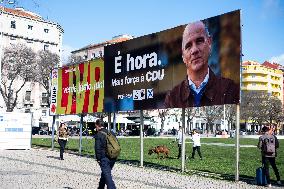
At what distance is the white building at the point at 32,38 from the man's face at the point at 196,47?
2815 inches

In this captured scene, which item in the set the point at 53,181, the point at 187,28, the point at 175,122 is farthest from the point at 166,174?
the point at 175,122

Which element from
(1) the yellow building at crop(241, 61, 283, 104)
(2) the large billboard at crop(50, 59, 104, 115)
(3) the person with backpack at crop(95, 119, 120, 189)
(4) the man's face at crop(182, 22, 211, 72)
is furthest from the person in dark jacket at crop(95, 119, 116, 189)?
(1) the yellow building at crop(241, 61, 283, 104)

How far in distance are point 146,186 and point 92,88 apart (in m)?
11.5

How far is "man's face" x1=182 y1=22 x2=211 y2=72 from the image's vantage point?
16.0 m

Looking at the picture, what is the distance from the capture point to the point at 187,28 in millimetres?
16922

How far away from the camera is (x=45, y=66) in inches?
2980

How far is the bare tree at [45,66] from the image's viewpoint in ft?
245

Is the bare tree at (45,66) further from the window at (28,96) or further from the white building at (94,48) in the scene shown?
the white building at (94,48)

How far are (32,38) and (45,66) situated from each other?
61.6ft

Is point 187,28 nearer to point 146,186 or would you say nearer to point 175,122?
point 146,186

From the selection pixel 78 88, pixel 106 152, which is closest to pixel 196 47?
pixel 106 152

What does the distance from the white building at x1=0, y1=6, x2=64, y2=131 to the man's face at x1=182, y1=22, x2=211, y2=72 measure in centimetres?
7151

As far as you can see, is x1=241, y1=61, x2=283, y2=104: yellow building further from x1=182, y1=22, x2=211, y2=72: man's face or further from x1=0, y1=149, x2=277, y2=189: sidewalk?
x1=0, y1=149, x2=277, y2=189: sidewalk

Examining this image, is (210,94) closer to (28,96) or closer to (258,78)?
(28,96)
